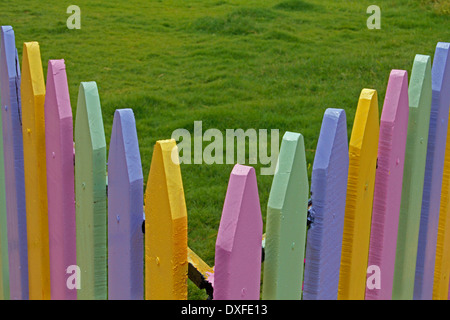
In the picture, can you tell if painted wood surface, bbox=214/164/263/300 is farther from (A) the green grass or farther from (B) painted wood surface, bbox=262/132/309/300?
(A) the green grass

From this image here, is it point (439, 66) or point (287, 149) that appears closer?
point (287, 149)

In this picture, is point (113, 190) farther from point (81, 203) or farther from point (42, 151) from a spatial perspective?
point (42, 151)

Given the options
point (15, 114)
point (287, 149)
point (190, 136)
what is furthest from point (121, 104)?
point (287, 149)

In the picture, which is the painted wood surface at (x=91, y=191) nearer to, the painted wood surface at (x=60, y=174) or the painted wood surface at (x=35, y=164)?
the painted wood surface at (x=60, y=174)

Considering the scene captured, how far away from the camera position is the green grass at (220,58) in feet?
16.4

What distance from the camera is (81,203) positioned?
1.90 m

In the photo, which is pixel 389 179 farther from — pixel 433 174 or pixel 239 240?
pixel 239 240

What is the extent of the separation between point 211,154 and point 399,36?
11.8 ft

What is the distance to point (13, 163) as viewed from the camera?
2.22m

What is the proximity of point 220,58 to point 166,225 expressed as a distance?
5154 mm

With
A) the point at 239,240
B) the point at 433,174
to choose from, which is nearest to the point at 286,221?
the point at 239,240

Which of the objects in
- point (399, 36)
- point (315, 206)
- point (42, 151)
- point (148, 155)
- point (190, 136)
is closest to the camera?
point (315, 206)

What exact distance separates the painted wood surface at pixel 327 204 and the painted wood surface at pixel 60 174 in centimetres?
71

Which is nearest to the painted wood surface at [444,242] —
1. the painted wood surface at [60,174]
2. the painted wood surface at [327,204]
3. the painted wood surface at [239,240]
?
the painted wood surface at [327,204]
